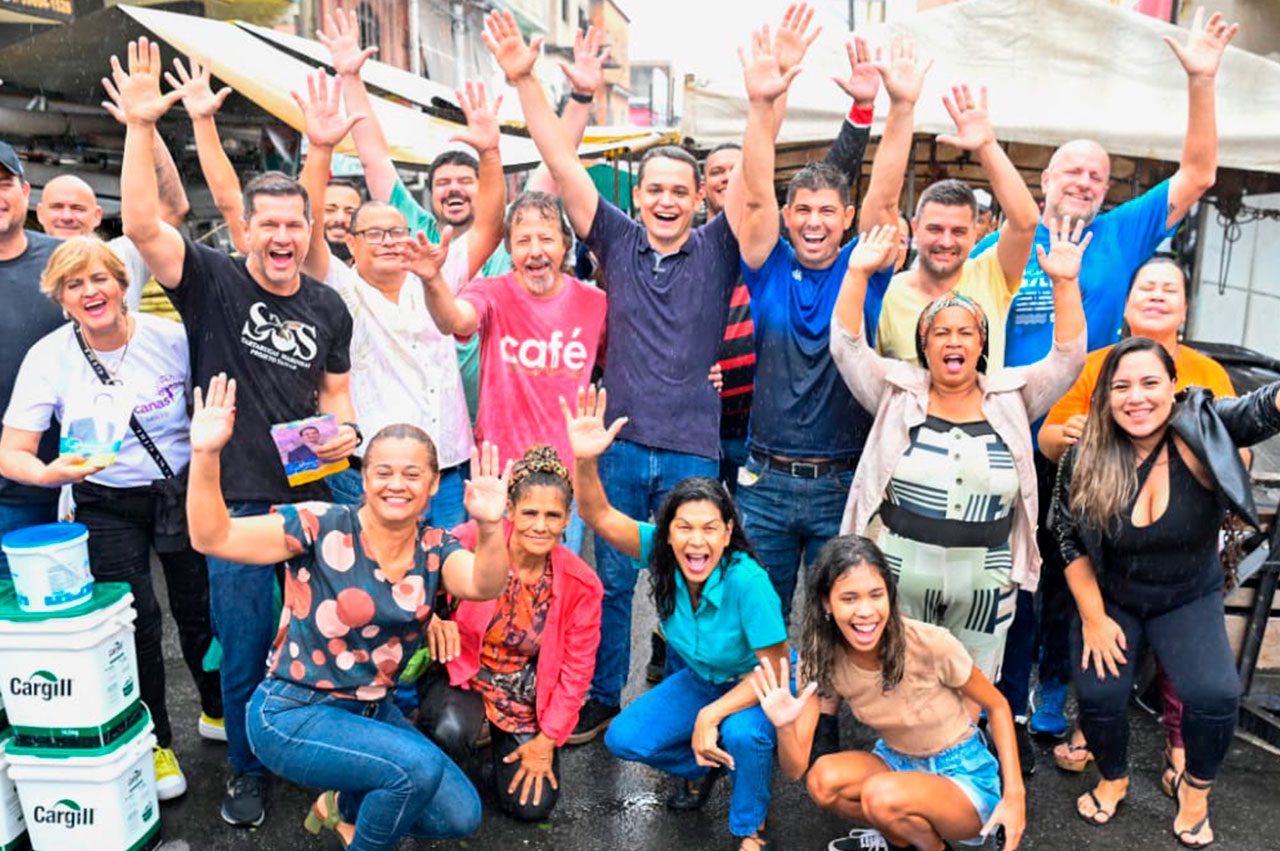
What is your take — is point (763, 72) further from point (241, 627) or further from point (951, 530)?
point (241, 627)

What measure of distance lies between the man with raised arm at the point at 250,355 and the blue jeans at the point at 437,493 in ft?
1.47

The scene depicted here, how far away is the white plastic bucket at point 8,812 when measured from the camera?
3.16 m

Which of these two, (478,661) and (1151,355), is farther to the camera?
(478,661)

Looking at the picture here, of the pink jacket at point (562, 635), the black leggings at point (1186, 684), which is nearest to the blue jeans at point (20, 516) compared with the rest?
the pink jacket at point (562, 635)

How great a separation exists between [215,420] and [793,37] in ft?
7.79

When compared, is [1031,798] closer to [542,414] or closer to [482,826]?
[482,826]

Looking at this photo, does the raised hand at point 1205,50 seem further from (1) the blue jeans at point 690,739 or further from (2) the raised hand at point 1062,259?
(1) the blue jeans at point 690,739

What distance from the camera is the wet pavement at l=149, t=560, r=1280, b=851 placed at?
345 centimetres

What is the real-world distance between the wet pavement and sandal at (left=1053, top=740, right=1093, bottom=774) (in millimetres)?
28

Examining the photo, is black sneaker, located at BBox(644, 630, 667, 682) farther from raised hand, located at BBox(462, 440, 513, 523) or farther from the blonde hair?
the blonde hair

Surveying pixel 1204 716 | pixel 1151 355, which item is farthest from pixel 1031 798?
pixel 1151 355

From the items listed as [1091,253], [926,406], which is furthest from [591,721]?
[1091,253]

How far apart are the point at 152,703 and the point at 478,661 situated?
1.23 meters

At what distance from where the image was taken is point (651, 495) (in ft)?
12.7
